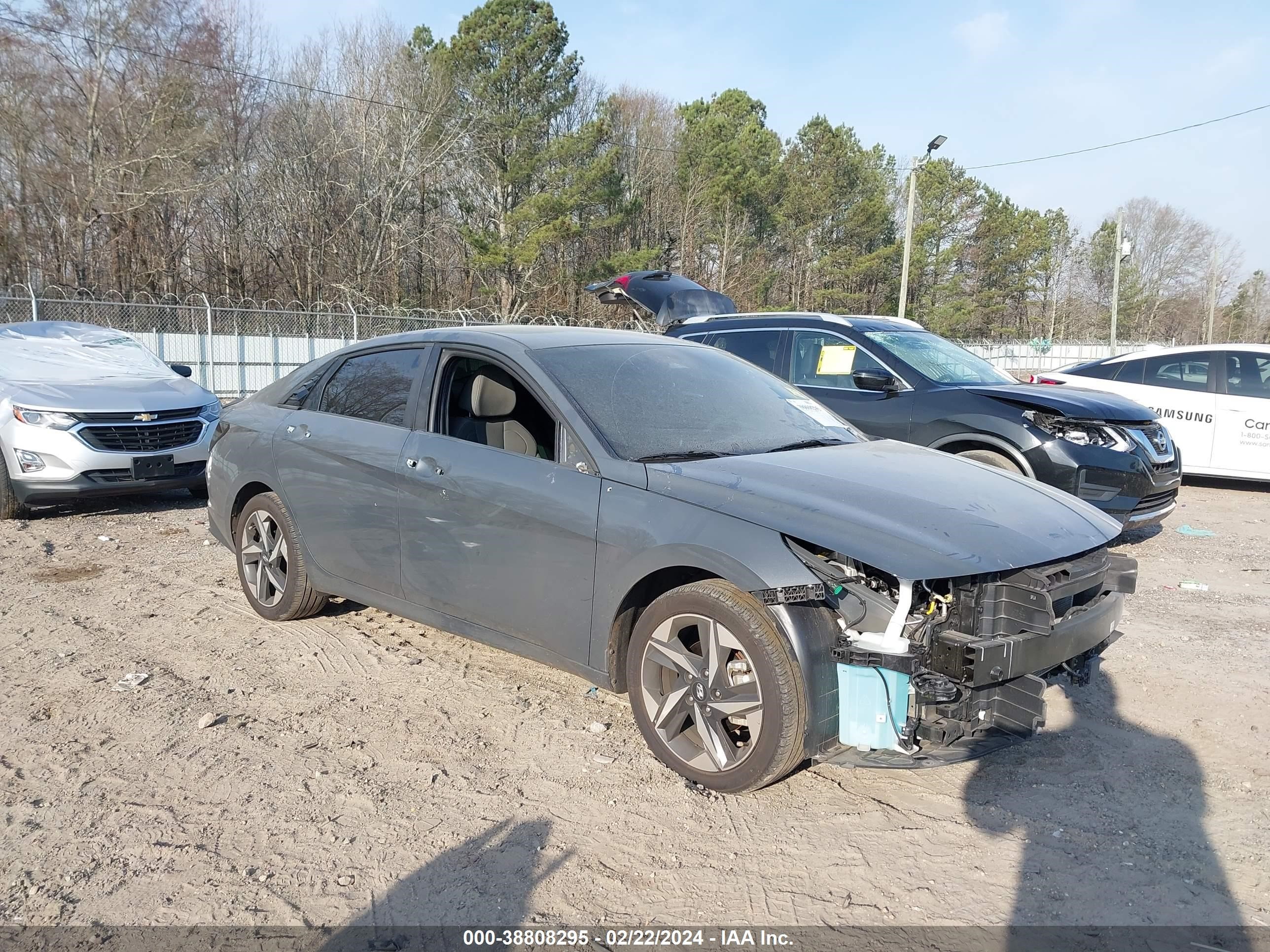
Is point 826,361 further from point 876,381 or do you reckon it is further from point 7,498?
point 7,498

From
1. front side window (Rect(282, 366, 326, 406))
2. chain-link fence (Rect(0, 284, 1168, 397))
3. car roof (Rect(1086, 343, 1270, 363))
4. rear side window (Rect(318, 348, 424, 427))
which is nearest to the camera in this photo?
rear side window (Rect(318, 348, 424, 427))

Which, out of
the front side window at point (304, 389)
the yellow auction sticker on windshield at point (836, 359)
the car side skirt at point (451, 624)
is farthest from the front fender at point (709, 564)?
the yellow auction sticker on windshield at point (836, 359)

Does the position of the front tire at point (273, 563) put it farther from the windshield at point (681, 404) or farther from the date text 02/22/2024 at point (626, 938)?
the date text 02/22/2024 at point (626, 938)

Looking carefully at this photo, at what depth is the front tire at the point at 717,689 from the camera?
3129mm

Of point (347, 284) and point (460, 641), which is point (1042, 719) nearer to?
point (460, 641)

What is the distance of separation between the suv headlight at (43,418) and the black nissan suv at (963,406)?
544 centimetres

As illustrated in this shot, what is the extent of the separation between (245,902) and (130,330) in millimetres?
18985

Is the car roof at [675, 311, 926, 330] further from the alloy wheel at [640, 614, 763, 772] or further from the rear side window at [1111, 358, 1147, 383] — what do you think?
the alloy wheel at [640, 614, 763, 772]

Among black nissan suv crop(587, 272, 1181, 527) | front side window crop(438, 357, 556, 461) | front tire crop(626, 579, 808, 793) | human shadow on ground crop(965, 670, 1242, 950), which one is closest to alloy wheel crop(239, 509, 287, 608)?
front side window crop(438, 357, 556, 461)

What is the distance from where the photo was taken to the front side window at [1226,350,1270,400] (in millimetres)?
9812

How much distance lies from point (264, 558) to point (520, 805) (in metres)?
2.75

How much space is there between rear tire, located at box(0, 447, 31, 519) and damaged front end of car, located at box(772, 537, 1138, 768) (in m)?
7.26

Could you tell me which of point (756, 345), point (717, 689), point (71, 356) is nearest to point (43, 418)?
point (71, 356)

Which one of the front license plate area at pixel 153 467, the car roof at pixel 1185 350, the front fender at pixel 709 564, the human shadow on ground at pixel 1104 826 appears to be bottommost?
the human shadow on ground at pixel 1104 826
